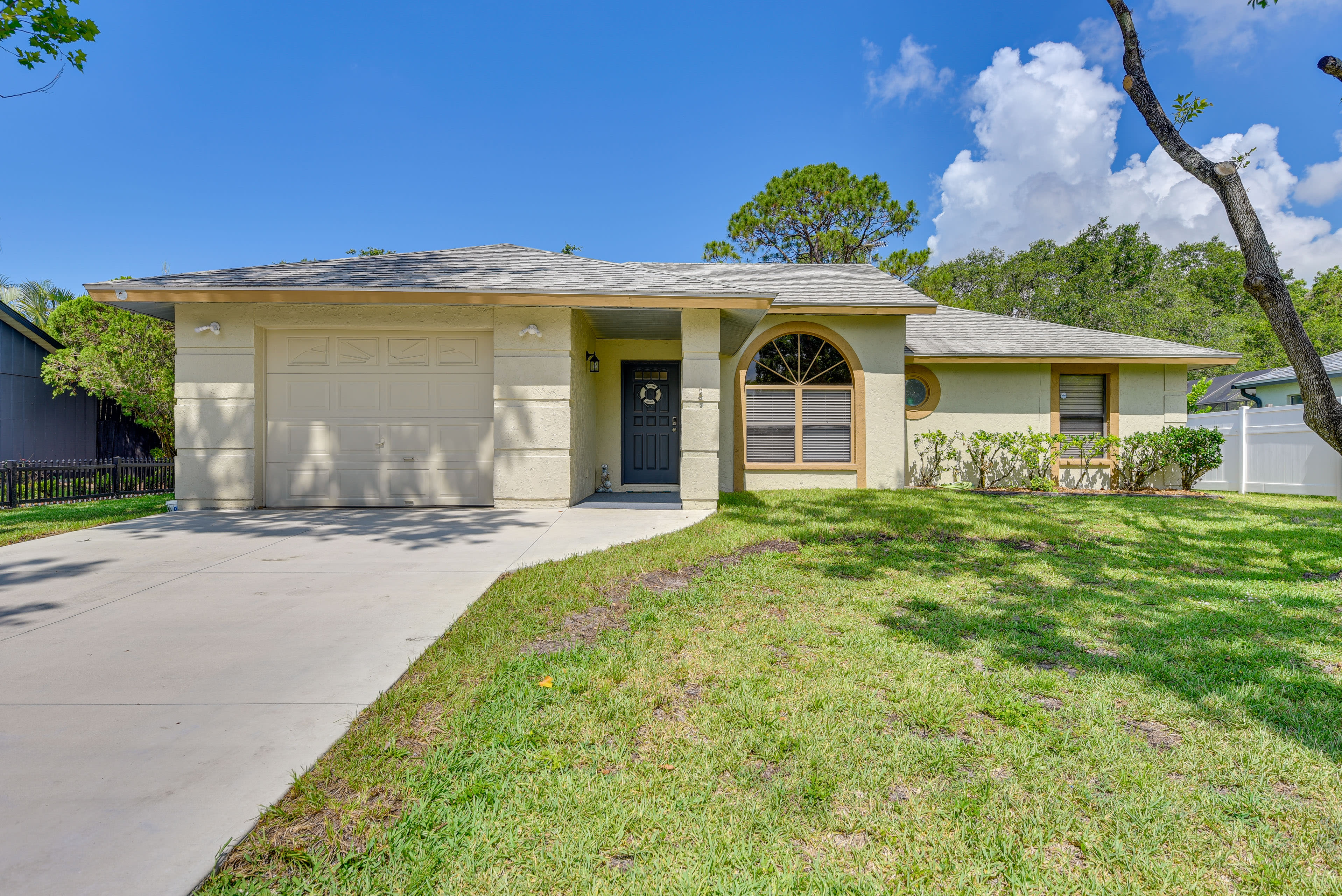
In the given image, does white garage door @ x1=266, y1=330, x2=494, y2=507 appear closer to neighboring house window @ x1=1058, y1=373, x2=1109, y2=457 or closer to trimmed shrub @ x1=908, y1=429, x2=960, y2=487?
trimmed shrub @ x1=908, y1=429, x2=960, y2=487

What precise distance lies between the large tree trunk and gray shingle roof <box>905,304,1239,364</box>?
710cm

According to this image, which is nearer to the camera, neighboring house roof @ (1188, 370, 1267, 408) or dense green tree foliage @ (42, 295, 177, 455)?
dense green tree foliage @ (42, 295, 177, 455)

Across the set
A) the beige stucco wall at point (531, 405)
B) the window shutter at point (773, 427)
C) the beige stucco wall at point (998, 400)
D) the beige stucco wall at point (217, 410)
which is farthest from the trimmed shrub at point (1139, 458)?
the beige stucco wall at point (217, 410)

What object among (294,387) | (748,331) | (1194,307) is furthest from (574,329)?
(1194,307)

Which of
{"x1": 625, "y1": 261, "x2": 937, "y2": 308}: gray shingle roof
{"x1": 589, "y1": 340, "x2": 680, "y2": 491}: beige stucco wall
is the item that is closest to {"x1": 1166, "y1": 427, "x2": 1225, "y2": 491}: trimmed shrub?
{"x1": 625, "y1": 261, "x2": 937, "y2": 308}: gray shingle roof

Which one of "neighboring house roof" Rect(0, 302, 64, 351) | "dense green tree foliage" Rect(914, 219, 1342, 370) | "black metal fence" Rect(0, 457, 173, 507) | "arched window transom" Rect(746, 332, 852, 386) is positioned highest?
"dense green tree foliage" Rect(914, 219, 1342, 370)

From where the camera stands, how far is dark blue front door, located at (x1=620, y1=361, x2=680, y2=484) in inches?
432

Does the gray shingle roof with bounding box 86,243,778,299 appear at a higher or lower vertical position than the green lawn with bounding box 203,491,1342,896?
higher

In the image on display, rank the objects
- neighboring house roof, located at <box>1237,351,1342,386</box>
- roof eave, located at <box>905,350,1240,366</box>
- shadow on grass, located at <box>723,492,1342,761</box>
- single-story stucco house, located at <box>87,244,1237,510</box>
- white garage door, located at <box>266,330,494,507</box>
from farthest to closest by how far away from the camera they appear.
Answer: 1. neighboring house roof, located at <box>1237,351,1342,386</box>
2. roof eave, located at <box>905,350,1240,366</box>
3. white garage door, located at <box>266,330,494,507</box>
4. single-story stucco house, located at <box>87,244,1237,510</box>
5. shadow on grass, located at <box>723,492,1342,761</box>

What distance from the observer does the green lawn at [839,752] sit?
1.54 metres

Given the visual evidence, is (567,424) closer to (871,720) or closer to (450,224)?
(871,720)

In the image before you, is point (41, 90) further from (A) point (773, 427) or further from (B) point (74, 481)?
(A) point (773, 427)

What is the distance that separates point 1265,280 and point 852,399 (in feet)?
23.9

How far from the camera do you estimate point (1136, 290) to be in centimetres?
2792
